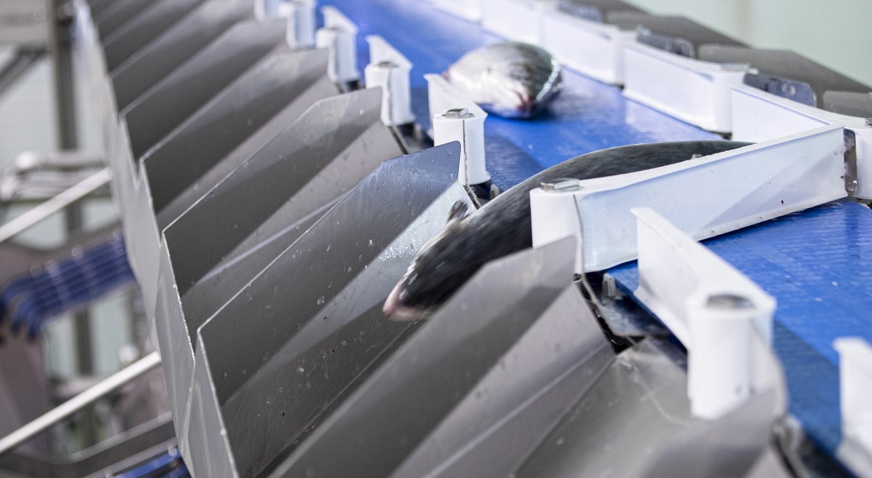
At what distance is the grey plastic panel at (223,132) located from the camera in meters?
1.59

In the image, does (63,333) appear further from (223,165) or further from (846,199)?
(846,199)

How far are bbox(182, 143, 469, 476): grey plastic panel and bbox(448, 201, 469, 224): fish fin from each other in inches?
1.7

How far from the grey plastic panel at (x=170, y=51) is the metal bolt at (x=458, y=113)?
1133 millimetres

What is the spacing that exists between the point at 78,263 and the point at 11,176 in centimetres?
62

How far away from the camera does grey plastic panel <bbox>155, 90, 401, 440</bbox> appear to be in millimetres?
1226

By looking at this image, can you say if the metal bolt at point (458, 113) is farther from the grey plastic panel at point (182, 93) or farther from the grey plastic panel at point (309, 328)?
the grey plastic panel at point (182, 93)

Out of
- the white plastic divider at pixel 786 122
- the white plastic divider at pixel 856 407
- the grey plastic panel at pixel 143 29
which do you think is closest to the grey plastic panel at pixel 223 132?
the white plastic divider at pixel 786 122

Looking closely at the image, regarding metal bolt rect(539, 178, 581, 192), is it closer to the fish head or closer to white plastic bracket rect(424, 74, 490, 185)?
the fish head

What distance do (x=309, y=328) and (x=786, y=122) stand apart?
776 millimetres

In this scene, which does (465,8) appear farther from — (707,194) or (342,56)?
(707,194)

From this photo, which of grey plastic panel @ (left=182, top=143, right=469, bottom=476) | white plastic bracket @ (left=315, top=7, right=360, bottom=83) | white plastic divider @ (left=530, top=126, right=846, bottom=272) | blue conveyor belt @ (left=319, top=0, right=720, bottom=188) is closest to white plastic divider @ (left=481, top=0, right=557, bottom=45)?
blue conveyor belt @ (left=319, top=0, right=720, bottom=188)

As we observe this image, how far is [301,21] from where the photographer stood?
8.43 feet

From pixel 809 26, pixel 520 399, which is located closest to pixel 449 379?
pixel 520 399

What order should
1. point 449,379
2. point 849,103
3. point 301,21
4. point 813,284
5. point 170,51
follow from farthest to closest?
point 301,21
point 170,51
point 849,103
point 813,284
point 449,379
